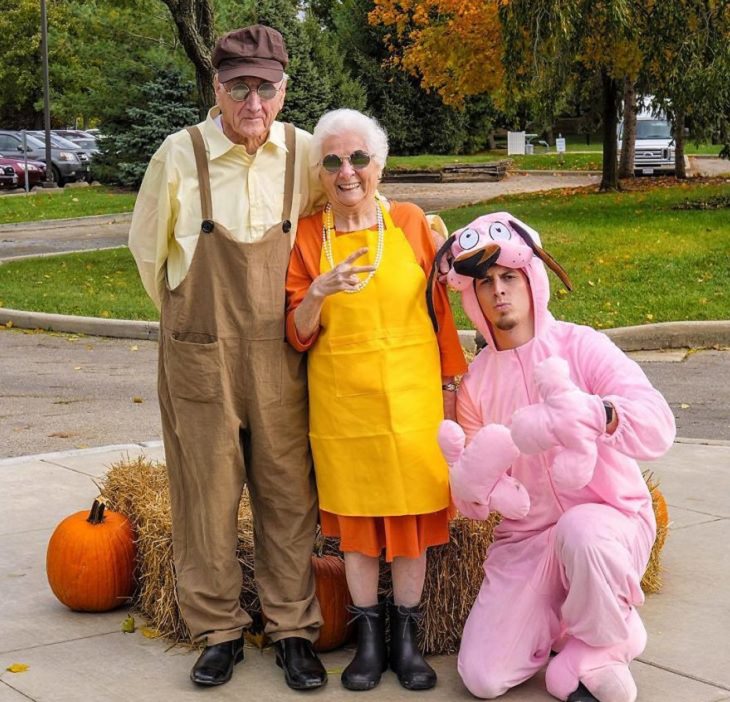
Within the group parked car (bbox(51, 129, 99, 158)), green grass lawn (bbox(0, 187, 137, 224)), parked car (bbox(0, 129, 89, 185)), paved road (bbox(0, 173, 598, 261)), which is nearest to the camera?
paved road (bbox(0, 173, 598, 261))

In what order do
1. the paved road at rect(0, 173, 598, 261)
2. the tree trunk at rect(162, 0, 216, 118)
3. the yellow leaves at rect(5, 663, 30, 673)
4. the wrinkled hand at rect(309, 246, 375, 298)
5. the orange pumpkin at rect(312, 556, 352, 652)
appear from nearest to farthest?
the wrinkled hand at rect(309, 246, 375, 298) < the yellow leaves at rect(5, 663, 30, 673) < the orange pumpkin at rect(312, 556, 352, 652) < the tree trunk at rect(162, 0, 216, 118) < the paved road at rect(0, 173, 598, 261)

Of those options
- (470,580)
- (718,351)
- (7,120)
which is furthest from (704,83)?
(7,120)

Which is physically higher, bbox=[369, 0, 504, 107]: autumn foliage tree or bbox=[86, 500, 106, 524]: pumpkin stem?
bbox=[369, 0, 504, 107]: autumn foliage tree

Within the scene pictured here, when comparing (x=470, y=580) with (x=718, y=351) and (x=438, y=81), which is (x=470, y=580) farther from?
(x=438, y=81)

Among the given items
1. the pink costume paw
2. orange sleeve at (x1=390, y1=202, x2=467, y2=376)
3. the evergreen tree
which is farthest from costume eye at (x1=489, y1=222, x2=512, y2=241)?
the evergreen tree

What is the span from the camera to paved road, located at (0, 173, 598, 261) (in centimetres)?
1972

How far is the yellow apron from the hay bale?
0.40 m

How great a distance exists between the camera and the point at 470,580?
4504 mm

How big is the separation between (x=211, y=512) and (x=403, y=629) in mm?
737

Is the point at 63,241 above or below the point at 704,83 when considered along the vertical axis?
below

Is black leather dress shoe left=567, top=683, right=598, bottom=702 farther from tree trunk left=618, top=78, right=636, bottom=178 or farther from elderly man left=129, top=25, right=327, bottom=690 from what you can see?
tree trunk left=618, top=78, right=636, bottom=178

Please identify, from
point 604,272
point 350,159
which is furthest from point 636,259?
point 350,159

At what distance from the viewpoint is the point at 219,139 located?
4.14m

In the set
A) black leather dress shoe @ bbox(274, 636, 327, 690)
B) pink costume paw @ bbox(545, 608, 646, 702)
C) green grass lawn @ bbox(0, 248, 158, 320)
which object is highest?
pink costume paw @ bbox(545, 608, 646, 702)
